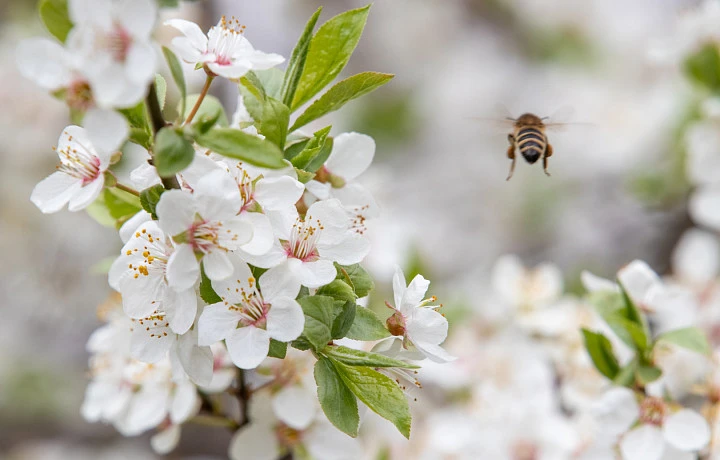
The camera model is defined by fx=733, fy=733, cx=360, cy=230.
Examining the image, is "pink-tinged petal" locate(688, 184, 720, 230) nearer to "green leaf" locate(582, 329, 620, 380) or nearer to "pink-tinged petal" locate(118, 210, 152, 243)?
"green leaf" locate(582, 329, 620, 380)

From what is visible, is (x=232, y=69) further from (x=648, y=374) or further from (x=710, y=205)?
(x=710, y=205)

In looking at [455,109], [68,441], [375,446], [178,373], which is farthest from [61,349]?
[178,373]

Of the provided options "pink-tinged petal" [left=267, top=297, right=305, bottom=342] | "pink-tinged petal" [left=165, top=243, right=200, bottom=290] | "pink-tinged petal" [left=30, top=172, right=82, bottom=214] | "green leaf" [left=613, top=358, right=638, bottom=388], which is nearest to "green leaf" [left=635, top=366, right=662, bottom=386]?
"green leaf" [left=613, top=358, right=638, bottom=388]

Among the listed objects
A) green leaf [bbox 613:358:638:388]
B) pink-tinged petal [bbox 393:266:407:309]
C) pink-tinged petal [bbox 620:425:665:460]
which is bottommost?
pink-tinged petal [bbox 620:425:665:460]

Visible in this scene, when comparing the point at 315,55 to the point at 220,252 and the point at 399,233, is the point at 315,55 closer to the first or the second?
the point at 220,252

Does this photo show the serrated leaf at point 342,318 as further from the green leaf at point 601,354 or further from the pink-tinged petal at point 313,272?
the green leaf at point 601,354

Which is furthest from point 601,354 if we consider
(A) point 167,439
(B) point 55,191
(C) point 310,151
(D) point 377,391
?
(B) point 55,191
